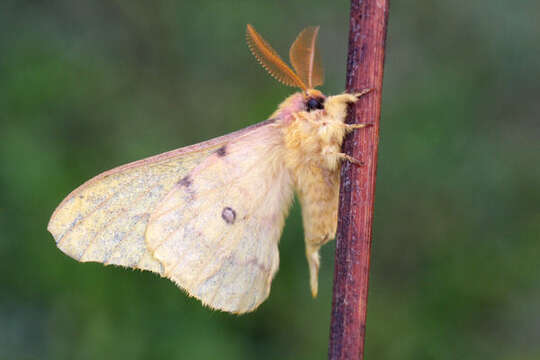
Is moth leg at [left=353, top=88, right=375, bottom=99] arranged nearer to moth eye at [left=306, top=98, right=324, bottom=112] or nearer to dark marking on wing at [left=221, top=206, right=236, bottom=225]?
moth eye at [left=306, top=98, right=324, bottom=112]

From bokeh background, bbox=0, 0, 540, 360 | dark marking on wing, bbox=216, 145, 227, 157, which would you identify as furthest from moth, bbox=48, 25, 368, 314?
bokeh background, bbox=0, 0, 540, 360

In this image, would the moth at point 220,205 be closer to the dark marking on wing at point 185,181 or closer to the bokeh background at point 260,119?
the dark marking on wing at point 185,181

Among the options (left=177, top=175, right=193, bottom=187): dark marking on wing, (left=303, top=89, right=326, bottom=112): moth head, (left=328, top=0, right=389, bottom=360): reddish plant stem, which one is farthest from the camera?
(left=177, top=175, right=193, bottom=187): dark marking on wing

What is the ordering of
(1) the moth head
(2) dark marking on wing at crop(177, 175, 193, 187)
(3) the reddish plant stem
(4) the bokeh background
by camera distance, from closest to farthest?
(3) the reddish plant stem
(1) the moth head
(2) dark marking on wing at crop(177, 175, 193, 187)
(4) the bokeh background

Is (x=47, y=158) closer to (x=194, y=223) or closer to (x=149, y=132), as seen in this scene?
(x=149, y=132)

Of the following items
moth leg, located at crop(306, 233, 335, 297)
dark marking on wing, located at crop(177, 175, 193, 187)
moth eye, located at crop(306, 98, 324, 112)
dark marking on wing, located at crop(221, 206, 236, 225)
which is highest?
moth eye, located at crop(306, 98, 324, 112)

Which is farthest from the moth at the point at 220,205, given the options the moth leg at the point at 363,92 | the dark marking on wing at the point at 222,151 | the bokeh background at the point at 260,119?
the bokeh background at the point at 260,119

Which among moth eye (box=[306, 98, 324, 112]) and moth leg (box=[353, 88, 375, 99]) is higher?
moth eye (box=[306, 98, 324, 112])
